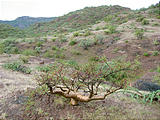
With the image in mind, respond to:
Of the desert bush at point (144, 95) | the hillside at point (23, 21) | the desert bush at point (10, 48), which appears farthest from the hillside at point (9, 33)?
the desert bush at point (144, 95)

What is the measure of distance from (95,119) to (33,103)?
4.52ft

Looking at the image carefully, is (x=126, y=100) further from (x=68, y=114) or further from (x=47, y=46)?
(x=47, y=46)

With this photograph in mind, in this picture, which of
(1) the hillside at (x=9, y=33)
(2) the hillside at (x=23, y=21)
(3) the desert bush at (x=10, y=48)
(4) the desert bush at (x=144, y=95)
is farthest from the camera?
(2) the hillside at (x=23, y=21)

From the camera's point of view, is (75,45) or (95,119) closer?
(95,119)

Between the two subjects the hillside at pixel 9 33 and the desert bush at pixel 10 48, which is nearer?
the desert bush at pixel 10 48

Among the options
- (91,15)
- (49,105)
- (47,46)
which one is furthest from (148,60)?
(91,15)

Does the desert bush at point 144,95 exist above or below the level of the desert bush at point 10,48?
above

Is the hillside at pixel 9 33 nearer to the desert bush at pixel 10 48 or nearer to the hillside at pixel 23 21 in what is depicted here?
the desert bush at pixel 10 48

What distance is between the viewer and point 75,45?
14664 mm

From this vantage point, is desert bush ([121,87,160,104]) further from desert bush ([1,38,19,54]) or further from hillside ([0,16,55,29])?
hillside ([0,16,55,29])

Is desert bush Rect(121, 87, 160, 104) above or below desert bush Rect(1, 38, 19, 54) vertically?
above

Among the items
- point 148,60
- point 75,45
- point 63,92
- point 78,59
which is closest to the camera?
point 63,92

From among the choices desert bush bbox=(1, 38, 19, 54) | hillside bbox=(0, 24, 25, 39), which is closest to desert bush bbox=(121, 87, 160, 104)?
desert bush bbox=(1, 38, 19, 54)

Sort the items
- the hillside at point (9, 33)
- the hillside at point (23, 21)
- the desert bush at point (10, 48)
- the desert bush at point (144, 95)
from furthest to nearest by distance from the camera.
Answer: the hillside at point (23, 21) → the hillside at point (9, 33) → the desert bush at point (10, 48) → the desert bush at point (144, 95)
